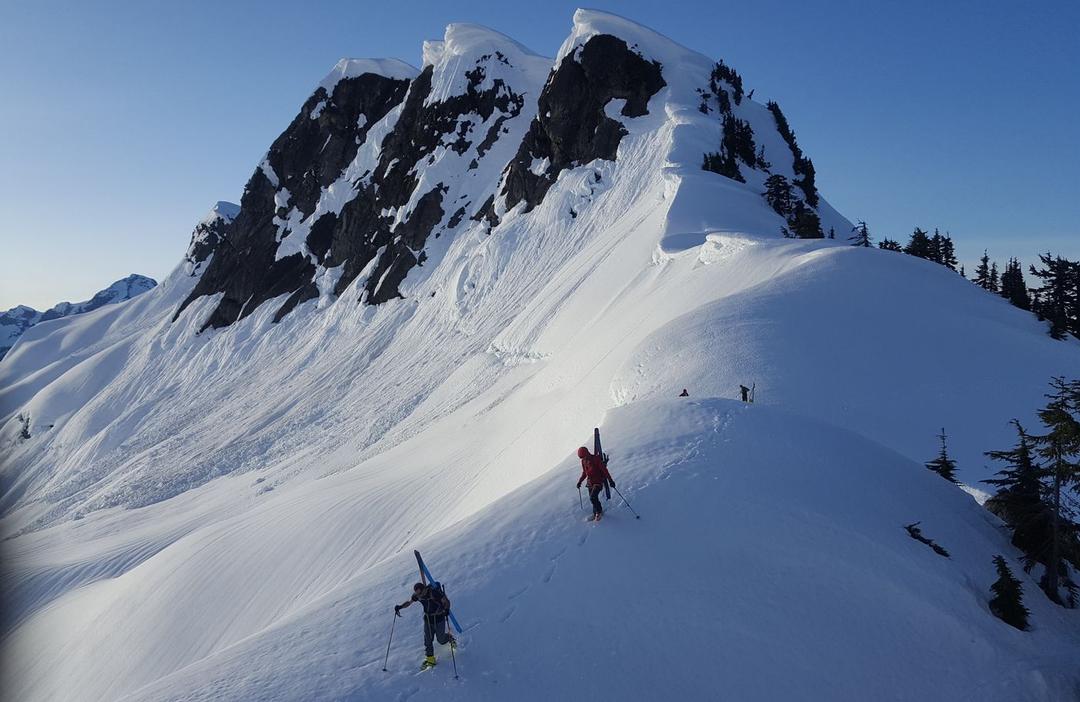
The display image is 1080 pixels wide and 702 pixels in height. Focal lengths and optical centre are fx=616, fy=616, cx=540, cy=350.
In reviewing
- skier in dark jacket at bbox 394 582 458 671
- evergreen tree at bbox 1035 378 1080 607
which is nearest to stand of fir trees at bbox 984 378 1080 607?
evergreen tree at bbox 1035 378 1080 607

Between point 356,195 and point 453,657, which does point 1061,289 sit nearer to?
point 453,657

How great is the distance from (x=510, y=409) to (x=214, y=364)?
63913mm

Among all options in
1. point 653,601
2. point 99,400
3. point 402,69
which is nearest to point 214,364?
point 99,400

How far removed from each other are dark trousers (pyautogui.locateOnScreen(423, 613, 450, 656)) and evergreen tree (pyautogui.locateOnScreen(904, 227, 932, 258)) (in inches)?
2147

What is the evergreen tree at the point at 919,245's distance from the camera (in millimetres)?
50406

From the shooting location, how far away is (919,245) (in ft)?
166

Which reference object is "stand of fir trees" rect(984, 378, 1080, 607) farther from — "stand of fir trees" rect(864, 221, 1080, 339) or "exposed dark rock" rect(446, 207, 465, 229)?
"exposed dark rock" rect(446, 207, 465, 229)

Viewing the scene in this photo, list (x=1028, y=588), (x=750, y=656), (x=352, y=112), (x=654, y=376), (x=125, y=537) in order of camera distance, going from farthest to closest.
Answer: (x=352, y=112), (x=125, y=537), (x=654, y=376), (x=1028, y=588), (x=750, y=656)

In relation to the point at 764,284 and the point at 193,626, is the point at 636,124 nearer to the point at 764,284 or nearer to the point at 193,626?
the point at 764,284

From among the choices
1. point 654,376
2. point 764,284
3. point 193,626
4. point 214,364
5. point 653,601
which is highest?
point 214,364

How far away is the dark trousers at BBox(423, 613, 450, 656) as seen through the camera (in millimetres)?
7359

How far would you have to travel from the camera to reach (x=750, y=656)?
791cm

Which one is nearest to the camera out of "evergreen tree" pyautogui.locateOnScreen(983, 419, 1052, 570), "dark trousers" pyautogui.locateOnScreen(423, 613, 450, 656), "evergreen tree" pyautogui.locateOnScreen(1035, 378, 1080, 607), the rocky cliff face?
"dark trousers" pyautogui.locateOnScreen(423, 613, 450, 656)

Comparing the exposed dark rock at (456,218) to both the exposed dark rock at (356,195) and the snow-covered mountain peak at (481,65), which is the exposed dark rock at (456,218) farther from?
the snow-covered mountain peak at (481,65)
